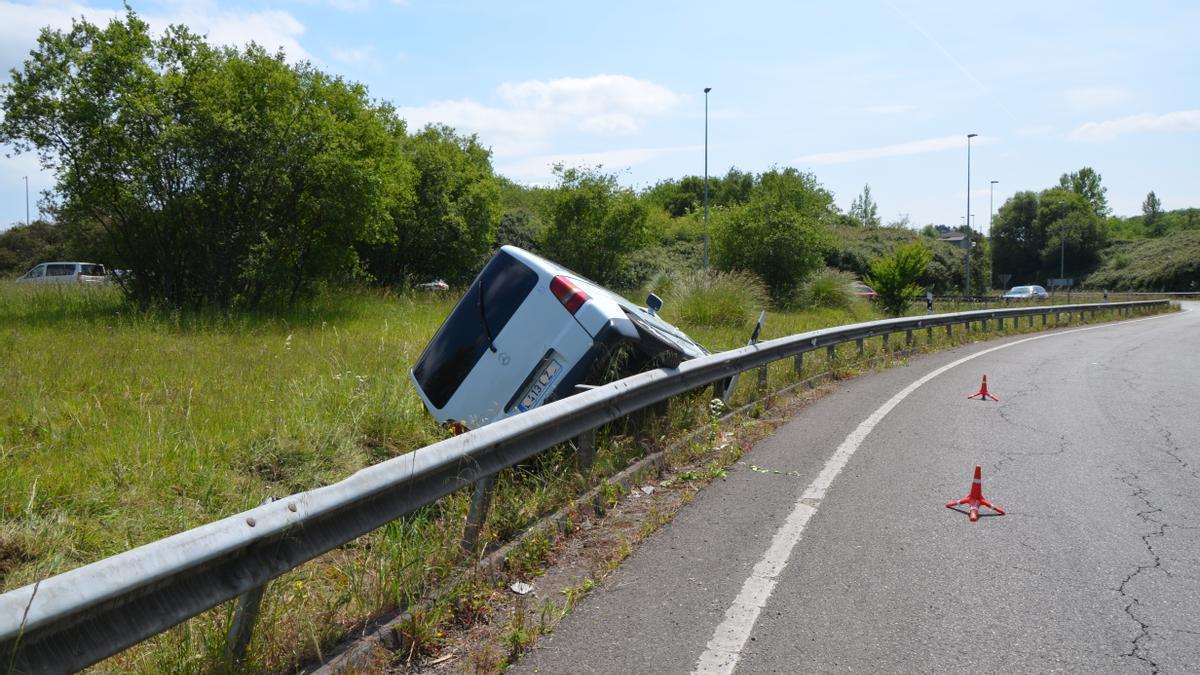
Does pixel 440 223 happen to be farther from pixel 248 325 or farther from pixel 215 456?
pixel 215 456

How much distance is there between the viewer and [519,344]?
21.0 feet

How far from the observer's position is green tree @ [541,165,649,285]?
115ft

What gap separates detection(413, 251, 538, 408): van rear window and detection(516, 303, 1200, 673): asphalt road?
2.04m

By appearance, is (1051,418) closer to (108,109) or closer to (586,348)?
(586,348)

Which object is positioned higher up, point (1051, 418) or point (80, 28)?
point (80, 28)

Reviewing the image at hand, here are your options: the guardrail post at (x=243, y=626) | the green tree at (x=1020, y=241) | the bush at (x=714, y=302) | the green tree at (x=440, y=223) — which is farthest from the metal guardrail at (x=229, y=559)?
the green tree at (x=1020, y=241)

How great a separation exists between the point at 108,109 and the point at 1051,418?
47.7ft

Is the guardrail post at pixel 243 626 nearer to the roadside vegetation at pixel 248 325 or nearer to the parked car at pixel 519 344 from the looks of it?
the roadside vegetation at pixel 248 325

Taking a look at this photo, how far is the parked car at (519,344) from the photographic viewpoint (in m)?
6.27

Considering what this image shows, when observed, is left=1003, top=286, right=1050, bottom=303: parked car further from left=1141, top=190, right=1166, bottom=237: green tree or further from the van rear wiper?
left=1141, top=190, right=1166, bottom=237: green tree

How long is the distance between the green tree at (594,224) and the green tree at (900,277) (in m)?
11.4

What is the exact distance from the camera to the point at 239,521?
295 cm

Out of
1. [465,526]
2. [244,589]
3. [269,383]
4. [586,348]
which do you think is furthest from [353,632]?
[269,383]

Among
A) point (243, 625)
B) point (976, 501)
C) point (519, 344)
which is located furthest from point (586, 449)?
point (243, 625)
